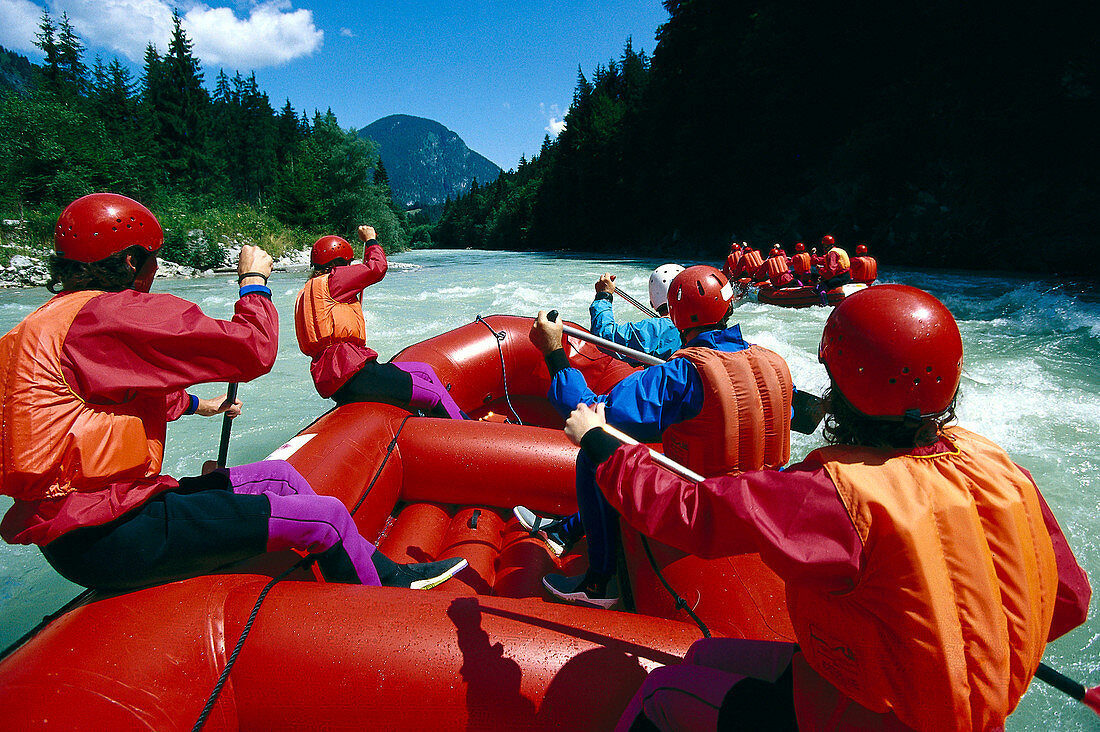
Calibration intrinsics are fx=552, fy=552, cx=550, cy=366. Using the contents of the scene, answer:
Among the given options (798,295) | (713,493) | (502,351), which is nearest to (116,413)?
(713,493)

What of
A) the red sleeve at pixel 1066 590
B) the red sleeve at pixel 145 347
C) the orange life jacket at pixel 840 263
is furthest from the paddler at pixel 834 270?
the red sleeve at pixel 145 347

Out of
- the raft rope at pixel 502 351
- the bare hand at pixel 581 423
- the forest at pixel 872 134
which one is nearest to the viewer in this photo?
the bare hand at pixel 581 423

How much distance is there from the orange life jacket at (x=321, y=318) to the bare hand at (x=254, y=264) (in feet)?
4.83

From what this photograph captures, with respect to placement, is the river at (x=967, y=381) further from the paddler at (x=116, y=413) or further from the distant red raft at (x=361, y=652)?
the paddler at (x=116, y=413)

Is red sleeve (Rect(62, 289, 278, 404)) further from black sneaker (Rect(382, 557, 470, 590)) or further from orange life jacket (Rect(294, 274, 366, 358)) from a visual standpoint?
orange life jacket (Rect(294, 274, 366, 358))

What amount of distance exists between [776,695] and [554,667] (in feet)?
1.99

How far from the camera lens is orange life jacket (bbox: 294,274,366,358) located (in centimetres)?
356

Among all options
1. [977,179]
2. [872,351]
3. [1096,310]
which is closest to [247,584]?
[872,351]

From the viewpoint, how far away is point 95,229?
5.20 feet

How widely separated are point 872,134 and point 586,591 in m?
23.8

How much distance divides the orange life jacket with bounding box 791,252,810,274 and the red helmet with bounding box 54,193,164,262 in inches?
466

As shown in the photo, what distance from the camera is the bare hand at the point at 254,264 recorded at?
1.97 m

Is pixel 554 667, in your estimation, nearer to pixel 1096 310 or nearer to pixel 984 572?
pixel 984 572

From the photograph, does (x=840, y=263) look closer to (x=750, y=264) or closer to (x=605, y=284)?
(x=750, y=264)
